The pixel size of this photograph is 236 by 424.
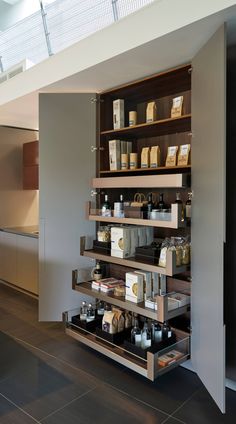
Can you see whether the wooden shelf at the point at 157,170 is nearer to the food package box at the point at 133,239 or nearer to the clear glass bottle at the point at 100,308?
the food package box at the point at 133,239

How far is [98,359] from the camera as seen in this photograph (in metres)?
2.45

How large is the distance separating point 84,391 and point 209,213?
1354 millimetres

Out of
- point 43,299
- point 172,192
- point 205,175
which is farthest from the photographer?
point 43,299

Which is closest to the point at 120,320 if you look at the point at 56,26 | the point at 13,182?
the point at 56,26

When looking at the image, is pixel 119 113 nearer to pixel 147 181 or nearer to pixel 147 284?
pixel 147 181

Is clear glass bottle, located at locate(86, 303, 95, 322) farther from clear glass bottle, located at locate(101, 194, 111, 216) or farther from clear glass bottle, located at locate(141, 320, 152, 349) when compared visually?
clear glass bottle, located at locate(101, 194, 111, 216)

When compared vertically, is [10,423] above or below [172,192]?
below

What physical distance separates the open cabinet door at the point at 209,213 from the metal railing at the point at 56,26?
29.2 inches

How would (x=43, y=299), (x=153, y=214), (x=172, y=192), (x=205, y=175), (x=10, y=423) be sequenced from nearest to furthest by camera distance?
(x=10, y=423) < (x=205, y=175) < (x=153, y=214) < (x=172, y=192) < (x=43, y=299)

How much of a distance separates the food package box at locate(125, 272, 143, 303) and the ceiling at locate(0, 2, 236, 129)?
1.48 m

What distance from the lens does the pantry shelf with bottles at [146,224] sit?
2137 millimetres

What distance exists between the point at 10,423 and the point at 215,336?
1209mm

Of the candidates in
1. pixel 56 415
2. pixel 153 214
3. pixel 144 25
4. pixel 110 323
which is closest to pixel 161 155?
pixel 153 214

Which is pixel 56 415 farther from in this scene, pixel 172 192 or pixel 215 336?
pixel 172 192
